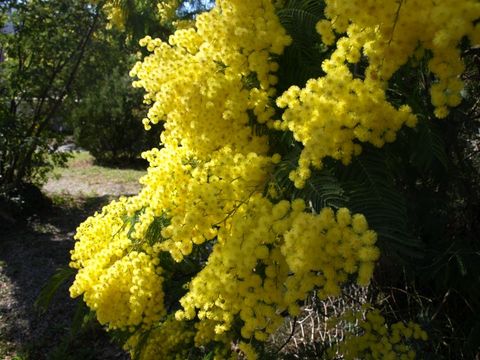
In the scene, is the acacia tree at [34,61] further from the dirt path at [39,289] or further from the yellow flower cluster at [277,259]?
the yellow flower cluster at [277,259]

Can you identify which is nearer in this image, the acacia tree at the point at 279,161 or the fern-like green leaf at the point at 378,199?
the acacia tree at the point at 279,161

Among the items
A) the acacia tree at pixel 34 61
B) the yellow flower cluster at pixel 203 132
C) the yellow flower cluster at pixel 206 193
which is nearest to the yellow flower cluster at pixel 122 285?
the yellow flower cluster at pixel 203 132

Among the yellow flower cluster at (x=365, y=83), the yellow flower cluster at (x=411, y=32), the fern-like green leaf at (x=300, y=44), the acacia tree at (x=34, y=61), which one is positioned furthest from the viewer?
the acacia tree at (x=34, y=61)

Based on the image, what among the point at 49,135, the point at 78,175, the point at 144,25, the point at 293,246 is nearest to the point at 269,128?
the point at 293,246

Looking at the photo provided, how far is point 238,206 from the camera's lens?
1.72m

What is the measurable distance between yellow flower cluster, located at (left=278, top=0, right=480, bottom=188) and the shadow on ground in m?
3.56

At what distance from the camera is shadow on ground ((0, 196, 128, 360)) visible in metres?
4.50

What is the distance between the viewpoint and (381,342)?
270cm

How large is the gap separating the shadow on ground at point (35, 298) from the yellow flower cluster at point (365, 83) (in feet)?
11.7

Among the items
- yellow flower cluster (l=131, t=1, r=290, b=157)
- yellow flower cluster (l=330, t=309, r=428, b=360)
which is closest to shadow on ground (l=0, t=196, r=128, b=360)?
yellow flower cluster (l=330, t=309, r=428, b=360)

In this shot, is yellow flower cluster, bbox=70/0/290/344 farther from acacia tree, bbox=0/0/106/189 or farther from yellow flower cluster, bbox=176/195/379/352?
acacia tree, bbox=0/0/106/189

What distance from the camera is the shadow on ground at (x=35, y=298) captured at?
4504 millimetres

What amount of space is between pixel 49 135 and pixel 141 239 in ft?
22.6

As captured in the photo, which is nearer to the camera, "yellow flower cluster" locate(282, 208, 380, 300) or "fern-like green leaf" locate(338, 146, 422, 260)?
"yellow flower cluster" locate(282, 208, 380, 300)
